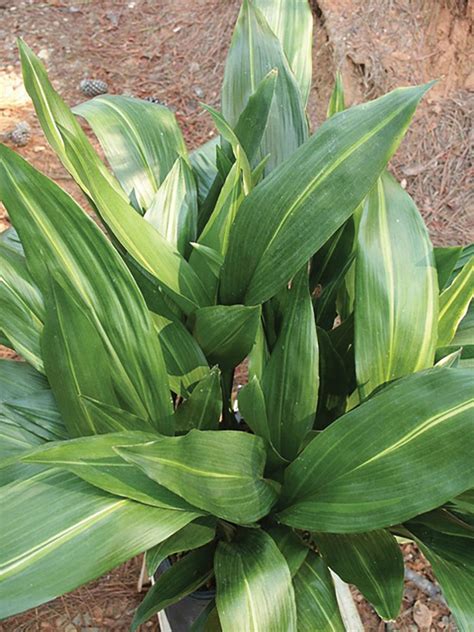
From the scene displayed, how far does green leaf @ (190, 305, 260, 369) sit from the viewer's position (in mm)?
769

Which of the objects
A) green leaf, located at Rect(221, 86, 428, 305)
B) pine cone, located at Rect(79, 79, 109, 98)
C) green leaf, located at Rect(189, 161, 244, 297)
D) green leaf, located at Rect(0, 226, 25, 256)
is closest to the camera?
green leaf, located at Rect(221, 86, 428, 305)

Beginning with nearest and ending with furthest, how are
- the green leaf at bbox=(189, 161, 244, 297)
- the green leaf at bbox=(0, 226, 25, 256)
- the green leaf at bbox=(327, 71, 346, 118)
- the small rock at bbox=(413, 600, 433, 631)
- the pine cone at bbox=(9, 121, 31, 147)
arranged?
the green leaf at bbox=(189, 161, 244, 297) → the green leaf at bbox=(327, 71, 346, 118) → the green leaf at bbox=(0, 226, 25, 256) → the small rock at bbox=(413, 600, 433, 631) → the pine cone at bbox=(9, 121, 31, 147)

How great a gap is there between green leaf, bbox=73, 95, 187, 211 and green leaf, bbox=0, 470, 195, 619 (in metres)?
0.45

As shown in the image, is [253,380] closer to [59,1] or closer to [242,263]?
[242,263]

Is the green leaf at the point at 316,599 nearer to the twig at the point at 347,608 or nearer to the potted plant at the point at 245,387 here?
the potted plant at the point at 245,387

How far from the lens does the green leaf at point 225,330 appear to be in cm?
77

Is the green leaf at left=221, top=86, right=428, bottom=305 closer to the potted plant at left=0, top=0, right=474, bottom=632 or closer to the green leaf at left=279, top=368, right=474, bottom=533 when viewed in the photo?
the potted plant at left=0, top=0, right=474, bottom=632

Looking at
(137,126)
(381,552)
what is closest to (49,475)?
(381,552)

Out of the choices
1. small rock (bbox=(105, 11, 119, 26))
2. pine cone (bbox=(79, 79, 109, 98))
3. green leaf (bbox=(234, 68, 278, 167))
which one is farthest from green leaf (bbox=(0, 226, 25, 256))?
small rock (bbox=(105, 11, 119, 26))

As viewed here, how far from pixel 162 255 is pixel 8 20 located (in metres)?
2.32

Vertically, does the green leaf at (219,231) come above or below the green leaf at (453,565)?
above

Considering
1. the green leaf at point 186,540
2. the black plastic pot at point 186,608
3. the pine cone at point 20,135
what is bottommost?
the black plastic pot at point 186,608

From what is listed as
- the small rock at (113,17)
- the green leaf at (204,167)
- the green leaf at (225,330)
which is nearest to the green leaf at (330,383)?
the green leaf at (225,330)

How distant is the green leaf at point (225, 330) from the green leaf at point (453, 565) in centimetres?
31
